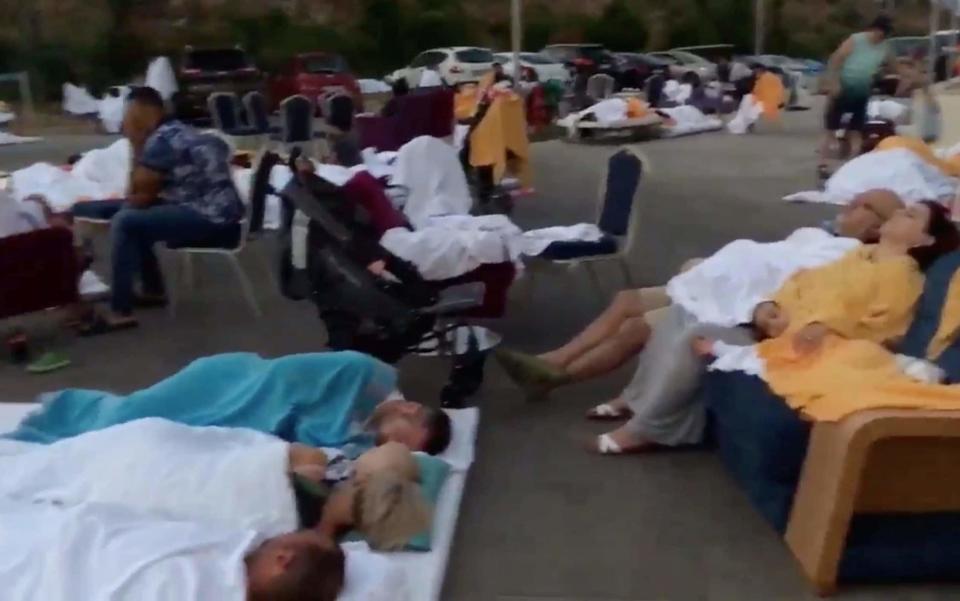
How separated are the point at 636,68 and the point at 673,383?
18.3 meters

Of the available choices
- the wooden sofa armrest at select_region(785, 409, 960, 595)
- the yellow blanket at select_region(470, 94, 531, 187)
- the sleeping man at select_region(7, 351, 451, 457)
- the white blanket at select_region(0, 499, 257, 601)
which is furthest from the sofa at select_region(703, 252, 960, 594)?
the yellow blanket at select_region(470, 94, 531, 187)

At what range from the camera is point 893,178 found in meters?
8.02

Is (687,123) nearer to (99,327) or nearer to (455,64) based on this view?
(455,64)

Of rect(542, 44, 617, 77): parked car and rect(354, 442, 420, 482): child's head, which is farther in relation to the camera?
rect(542, 44, 617, 77): parked car

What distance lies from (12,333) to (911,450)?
152 inches

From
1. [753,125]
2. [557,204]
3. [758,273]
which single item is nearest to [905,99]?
[753,125]

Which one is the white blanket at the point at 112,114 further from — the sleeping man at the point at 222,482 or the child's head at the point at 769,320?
the sleeping man at the point at 222,482

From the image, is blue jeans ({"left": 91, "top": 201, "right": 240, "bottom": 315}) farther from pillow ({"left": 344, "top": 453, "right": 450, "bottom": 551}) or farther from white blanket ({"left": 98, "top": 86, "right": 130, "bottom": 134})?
white blanket ({"left": 98, "top": 86, "right": 130, "bottom": 134})

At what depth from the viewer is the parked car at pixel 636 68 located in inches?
809

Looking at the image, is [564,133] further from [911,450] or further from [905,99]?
[911,450]

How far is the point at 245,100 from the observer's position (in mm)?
Result: 11969

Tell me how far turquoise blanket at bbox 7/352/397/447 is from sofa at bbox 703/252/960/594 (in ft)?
4.01

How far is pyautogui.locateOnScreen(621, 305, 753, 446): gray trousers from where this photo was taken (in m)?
3.71

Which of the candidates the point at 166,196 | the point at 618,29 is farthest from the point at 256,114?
the point at 618,29
